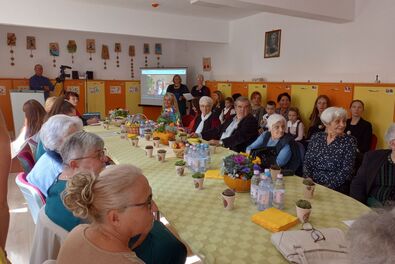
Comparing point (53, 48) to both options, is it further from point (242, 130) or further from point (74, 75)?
point (242, 130)

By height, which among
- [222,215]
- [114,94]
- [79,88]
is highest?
[79,88]

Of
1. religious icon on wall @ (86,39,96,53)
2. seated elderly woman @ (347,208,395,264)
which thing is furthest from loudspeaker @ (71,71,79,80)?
seated elderly woman @ (347,208,395,264)

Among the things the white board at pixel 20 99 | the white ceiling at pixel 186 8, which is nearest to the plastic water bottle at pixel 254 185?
the white ceiling at pixel 186 8

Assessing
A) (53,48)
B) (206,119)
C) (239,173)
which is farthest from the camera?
(53,48)

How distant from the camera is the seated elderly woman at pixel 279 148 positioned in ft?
8.17

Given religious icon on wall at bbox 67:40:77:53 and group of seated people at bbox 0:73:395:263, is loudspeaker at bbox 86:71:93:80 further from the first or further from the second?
group of seated people at bbox 0:73:395:263

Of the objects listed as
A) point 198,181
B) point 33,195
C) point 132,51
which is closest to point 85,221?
point 33,195

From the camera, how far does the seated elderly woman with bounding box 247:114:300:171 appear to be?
2492 millimetres

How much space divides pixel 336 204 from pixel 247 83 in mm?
4630

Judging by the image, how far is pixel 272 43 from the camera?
5.70 m

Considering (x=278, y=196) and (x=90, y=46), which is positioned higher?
(x=90, y=46)

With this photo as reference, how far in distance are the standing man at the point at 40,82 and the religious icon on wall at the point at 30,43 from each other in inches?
20.1

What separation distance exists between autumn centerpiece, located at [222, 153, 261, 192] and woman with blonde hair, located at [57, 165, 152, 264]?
836 millimetres

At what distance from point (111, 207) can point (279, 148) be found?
185 cm
